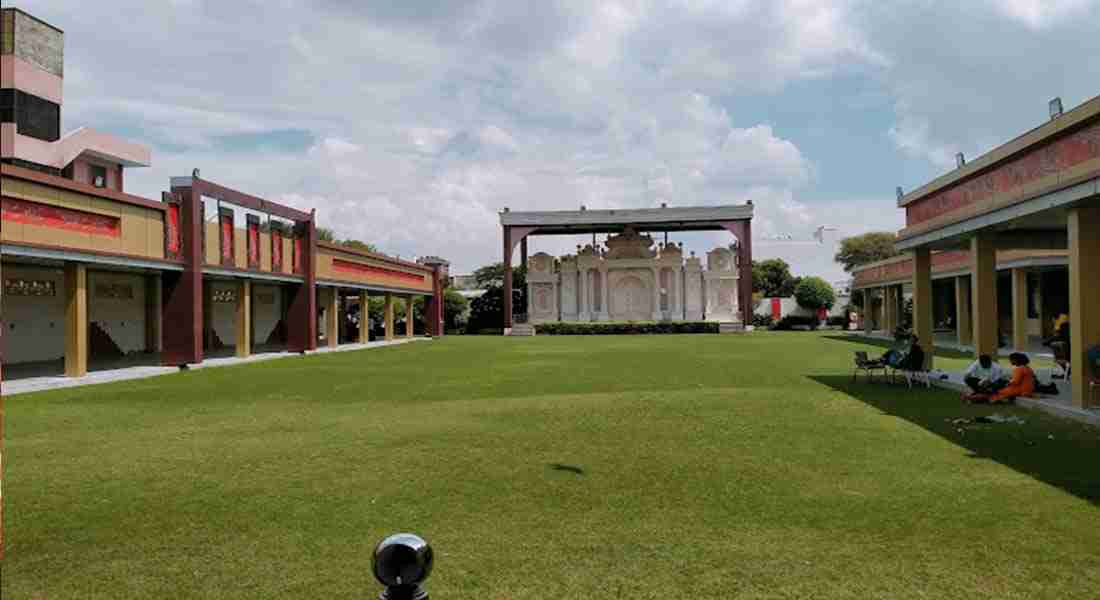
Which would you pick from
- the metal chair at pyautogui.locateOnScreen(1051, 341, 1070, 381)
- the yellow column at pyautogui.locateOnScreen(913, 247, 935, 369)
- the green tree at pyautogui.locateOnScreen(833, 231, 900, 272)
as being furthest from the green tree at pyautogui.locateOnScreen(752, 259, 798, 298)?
the metal chair at pyautogui.locateOnScreen(1051, 341, 1070, 381)

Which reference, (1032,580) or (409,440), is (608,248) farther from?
(1032,580)

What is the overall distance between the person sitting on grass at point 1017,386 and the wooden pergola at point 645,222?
39.7m

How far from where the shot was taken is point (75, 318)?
56.4 feet

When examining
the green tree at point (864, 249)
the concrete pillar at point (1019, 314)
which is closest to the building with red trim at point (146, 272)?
the concrete pillar at point (1019, 314)

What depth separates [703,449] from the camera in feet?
26.8

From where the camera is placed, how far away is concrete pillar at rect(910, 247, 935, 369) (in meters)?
18.0

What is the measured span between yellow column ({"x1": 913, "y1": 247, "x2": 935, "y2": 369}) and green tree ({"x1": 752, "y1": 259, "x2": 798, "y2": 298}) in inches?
2174

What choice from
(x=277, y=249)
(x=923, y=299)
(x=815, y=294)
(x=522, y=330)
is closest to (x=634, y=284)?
(x=522, y=330)

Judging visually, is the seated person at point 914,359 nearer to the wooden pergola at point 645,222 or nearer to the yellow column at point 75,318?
the yellow column at point 75,318

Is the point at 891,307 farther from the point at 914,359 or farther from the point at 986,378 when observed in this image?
the point at 986,378

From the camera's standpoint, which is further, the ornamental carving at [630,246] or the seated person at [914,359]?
the ornamental carving at [630,246]

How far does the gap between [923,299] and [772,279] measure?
57.4 meters

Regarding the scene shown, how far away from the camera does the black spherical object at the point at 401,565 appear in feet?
8.16

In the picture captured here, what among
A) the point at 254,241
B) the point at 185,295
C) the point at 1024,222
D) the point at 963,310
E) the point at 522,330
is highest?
the point at 254,241
